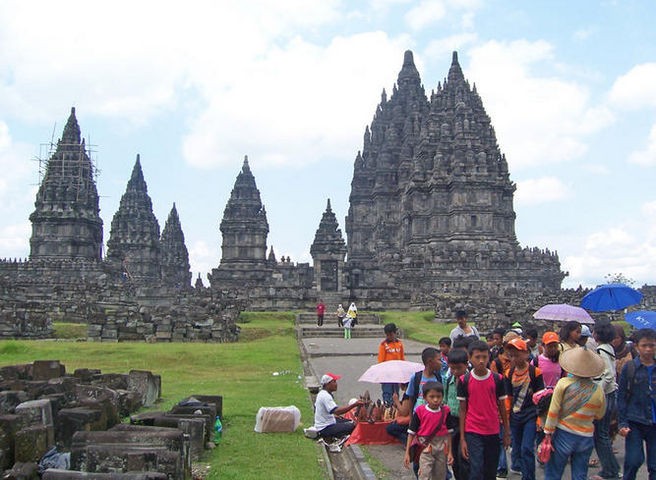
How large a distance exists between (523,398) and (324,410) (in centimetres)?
328

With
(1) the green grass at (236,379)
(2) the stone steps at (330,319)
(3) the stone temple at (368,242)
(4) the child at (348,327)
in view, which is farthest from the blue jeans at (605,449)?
(2) the stone steps at (330,319)

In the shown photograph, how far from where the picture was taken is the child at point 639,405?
716 centimetres

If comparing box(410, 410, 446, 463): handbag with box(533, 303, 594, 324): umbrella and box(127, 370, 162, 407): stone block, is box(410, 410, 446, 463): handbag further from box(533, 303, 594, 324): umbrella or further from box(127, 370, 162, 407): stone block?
box(533, 303, 594, 324): umbrella

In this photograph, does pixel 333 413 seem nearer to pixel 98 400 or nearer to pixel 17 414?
pixel 98 400

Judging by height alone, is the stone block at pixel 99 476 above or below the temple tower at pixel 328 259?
below

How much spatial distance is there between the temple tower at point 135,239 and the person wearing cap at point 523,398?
61654mm

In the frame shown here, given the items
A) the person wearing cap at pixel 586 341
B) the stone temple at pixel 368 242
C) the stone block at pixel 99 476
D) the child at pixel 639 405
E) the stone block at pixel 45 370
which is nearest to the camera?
the stone block at pixel 99 476

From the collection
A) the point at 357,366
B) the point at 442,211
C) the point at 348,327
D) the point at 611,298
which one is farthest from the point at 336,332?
the point at 442,211

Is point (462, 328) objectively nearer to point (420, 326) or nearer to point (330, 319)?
point (420, 326)

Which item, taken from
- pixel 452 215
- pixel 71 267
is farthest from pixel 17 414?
pixel 71 267

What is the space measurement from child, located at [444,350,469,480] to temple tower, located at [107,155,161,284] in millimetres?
62045

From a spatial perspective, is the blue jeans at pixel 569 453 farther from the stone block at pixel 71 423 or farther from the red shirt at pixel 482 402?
the stone block at pixel 71 423

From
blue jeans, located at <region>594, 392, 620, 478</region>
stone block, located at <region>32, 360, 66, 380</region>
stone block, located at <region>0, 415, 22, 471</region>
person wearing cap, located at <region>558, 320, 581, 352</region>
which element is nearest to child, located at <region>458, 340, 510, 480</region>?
person wearing cap, located at <region>558, 320, 581, 352</region>

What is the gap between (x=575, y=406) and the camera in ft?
21.1
